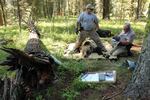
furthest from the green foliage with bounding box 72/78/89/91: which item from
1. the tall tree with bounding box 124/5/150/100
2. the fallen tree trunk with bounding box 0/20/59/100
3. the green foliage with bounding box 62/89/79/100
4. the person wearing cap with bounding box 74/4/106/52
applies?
the person wearing cap with bounding box 74/4/106/52

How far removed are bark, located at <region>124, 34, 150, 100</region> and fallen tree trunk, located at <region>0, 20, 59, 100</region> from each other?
2.34 meters

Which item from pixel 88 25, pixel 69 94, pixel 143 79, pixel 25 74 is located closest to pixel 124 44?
pixel 88 25

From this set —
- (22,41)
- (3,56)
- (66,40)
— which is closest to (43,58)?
(3,56)

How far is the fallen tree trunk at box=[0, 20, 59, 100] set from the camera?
8.45 metres

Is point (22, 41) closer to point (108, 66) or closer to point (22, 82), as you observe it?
point (108, 66)

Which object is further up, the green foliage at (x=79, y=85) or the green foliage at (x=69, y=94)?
the green foliage at (x=79, y=85)

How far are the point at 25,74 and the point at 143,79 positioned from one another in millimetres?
2985

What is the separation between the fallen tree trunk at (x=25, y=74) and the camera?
8453mm

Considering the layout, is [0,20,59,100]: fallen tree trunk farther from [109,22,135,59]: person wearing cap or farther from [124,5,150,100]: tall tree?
[109,22,135,59]: person wearing cap

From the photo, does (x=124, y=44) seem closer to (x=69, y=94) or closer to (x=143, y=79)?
(x=69, y=94)

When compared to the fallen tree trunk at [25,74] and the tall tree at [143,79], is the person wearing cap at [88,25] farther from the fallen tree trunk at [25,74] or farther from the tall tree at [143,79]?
the tall tree at [143,79]

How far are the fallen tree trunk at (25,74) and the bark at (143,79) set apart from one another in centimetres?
234

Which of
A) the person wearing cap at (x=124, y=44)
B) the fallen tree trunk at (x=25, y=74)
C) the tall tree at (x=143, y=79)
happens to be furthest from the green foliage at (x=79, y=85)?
the person wearing cap at (x=124, y=44)

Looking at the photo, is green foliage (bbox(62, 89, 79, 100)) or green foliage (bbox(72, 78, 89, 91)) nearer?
green foliage (bbox(62, 89, 79, 100))
